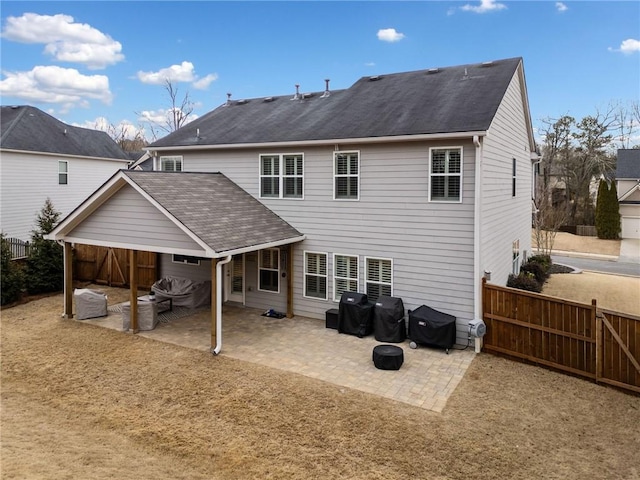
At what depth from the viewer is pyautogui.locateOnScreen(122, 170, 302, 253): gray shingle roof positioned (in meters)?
10.5

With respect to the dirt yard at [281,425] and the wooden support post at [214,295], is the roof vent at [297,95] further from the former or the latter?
the dirt yard at [281,425]

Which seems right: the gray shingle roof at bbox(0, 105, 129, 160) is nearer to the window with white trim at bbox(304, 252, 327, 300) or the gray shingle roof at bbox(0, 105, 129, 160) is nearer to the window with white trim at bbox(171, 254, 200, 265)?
the window with white trim at bbox(171, 254, 200, 265)

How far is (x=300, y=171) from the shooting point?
13.1 m

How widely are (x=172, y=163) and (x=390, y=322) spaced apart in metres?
9.74

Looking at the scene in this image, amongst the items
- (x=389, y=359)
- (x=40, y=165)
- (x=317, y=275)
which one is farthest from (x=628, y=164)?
(x=40, y=165)

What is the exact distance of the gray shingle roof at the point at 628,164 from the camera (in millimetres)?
36312

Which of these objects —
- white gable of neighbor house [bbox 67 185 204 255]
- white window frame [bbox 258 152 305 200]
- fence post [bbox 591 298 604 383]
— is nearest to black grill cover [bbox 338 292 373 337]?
white window frame [bbox 258 152 305 200]

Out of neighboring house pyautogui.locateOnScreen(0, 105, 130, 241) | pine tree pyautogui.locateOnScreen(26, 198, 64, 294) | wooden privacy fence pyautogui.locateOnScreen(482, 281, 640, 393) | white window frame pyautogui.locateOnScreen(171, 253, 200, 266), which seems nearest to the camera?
wooden privacy fence pyautogui.locateOnScreen(482, 281, 640, 393)

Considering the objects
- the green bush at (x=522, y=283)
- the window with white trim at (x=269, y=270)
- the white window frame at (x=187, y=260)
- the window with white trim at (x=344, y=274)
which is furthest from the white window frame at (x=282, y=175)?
the green bush at (x=522, y=283)

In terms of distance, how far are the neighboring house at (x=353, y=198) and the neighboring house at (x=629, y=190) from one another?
25726mm

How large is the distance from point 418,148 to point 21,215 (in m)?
20.1

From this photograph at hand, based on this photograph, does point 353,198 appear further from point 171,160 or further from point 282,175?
point 171,160

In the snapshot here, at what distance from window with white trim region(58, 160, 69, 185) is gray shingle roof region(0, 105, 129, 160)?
61cm

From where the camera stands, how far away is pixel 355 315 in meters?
11.5
